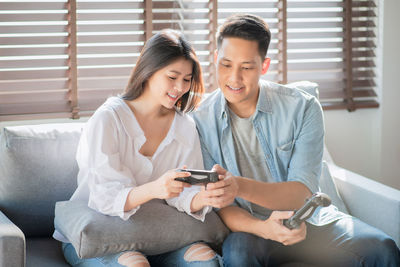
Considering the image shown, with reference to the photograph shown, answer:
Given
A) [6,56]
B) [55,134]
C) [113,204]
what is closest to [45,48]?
[6,56]

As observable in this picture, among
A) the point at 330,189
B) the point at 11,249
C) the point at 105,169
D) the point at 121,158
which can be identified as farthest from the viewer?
the point at 330,189

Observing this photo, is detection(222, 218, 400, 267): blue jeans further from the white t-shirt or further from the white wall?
the white wall

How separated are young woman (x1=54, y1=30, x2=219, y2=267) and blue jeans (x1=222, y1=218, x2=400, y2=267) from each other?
105mm

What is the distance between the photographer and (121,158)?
6.28 feet

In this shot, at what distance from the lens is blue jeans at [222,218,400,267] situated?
1.77 m

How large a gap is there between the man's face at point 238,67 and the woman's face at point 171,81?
126 millimetres

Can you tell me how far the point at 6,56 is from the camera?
2.60 metres

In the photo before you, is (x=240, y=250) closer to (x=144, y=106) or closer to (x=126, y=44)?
(x=144, y=106)

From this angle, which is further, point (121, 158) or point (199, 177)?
point (121, 158)

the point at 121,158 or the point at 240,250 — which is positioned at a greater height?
the point at 121,158

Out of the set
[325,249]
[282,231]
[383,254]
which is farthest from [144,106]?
[383,254]

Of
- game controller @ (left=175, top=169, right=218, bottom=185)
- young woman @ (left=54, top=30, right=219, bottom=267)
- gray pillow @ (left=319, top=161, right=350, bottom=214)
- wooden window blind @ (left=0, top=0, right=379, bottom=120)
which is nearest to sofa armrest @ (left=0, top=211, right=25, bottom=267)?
young woman @ (left=54, top=30, right=219, bottom=267)

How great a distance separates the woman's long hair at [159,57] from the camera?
6.31 feet

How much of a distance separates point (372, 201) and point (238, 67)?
80 cm
